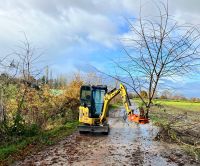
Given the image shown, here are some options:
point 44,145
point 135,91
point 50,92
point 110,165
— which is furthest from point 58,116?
point 110,165

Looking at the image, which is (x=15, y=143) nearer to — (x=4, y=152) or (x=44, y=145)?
(x=44, y=145)

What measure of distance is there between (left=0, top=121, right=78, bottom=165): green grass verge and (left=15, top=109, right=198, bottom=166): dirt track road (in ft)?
1.53

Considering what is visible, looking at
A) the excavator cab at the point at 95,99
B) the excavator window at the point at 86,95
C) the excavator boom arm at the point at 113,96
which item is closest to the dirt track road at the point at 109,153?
the excavator boom arm at the point at 113,96

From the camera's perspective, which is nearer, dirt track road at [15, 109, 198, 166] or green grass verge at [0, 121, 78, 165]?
dirt track road at [15, 109, 198, 166]

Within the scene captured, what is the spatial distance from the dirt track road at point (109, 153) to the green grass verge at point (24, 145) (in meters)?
0.47

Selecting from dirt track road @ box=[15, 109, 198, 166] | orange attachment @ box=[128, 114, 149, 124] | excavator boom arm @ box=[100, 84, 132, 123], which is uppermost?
excavator boom arm @ box=[100, 84, 132, 123]

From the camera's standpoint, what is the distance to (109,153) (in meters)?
16.7

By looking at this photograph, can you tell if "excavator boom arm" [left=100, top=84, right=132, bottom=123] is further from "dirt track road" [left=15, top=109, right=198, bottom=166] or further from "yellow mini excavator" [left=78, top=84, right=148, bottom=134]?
"dirt track road" [left=15, top=109, right=198, bottom=166]

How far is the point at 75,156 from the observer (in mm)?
15875

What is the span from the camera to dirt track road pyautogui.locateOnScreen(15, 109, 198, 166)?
14.9 meters

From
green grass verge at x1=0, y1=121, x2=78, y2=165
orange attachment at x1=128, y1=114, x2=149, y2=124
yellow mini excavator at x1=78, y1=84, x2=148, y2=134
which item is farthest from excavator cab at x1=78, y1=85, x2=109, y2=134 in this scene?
orange attachment at x1=128, y1=114, x2=149, y2=124

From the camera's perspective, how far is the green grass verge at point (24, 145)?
15.0 metres

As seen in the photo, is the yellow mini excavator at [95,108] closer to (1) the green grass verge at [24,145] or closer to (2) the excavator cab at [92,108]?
(2) the excavator cab at [92,108]

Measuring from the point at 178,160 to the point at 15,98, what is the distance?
9.08 metres
